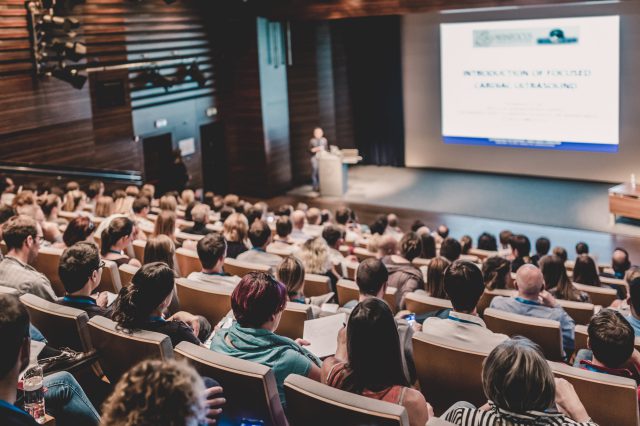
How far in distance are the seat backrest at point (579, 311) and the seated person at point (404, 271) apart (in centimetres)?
102

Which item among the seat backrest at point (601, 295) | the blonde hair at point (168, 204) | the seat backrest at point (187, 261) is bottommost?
the seat backrest at point (601, 295)

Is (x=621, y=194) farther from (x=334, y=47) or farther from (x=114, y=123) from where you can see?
(x=114, y=123)

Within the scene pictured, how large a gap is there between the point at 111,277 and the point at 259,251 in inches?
61.0

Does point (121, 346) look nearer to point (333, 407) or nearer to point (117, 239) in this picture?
point (333, 407)

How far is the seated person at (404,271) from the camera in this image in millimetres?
5180

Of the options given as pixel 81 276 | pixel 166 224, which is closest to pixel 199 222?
pixel 166 224

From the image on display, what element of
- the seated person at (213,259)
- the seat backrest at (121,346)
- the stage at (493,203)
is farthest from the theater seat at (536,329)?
A: the stage at (493,203)

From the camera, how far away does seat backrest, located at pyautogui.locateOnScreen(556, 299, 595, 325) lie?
4.66 metres

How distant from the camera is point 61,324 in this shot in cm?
348

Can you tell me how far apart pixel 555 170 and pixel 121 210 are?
861 centimetres

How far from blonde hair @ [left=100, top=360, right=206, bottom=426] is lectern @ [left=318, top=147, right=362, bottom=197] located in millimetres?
10967

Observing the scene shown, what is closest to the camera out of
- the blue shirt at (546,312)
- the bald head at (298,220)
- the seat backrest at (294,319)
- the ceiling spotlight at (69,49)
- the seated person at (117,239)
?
the seat backrest at (294,319)

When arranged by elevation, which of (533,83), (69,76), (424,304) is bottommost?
(424,304)

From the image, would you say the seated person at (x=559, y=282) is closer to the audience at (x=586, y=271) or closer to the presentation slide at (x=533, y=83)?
the audience at (x=586, y=271)
